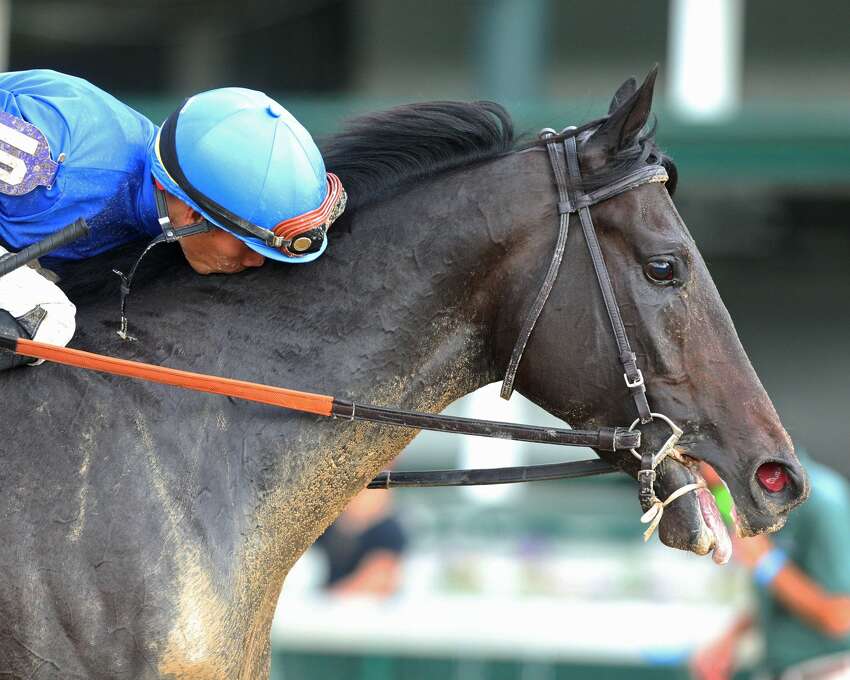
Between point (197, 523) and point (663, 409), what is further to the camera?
point (663, 409)

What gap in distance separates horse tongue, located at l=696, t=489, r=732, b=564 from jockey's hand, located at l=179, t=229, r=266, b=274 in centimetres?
114

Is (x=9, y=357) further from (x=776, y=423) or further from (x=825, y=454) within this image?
(x=825, y=454)

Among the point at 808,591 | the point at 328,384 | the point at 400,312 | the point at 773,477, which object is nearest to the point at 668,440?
the point at 773,477

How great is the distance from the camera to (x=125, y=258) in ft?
9.27

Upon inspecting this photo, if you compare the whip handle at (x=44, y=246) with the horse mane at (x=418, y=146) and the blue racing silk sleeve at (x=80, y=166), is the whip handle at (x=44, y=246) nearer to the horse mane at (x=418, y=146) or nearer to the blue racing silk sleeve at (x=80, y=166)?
the blue racing silk sleeve at (x=80, y=166)

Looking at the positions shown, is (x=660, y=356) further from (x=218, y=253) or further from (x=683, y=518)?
(x=218, y=253)

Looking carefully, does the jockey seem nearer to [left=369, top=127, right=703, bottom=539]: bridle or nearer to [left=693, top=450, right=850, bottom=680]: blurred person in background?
[left=369, top=127, right=703, bottom=539]: bridle

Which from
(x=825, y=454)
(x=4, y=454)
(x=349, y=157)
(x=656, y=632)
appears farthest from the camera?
(x=825, y=454)

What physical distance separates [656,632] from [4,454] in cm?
476

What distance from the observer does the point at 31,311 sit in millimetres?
2523

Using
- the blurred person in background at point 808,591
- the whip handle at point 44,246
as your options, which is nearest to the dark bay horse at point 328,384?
the whip handle at point 44,246

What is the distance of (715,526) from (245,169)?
4.26 feet

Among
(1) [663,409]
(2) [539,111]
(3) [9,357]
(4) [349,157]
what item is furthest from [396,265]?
(2) [539,111]

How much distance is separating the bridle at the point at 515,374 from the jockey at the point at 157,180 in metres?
0.20
